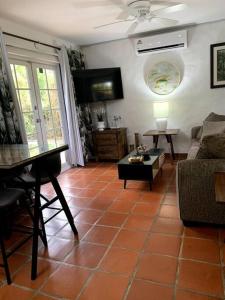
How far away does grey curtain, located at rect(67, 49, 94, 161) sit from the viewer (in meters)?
4.43

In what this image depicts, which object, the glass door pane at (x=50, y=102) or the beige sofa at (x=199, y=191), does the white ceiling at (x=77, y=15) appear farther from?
the beige sofa at (x=199, y=191)

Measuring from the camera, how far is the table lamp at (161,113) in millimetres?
4245

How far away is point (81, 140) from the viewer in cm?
455

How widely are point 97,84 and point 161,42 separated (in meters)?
1.40

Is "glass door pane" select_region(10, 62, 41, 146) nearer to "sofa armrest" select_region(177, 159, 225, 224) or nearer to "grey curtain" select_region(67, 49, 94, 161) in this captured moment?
"grey curtain" select_region(67, 49, 94, 161)

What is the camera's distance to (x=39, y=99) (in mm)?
3838

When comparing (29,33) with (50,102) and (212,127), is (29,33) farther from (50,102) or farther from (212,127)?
(212,127)

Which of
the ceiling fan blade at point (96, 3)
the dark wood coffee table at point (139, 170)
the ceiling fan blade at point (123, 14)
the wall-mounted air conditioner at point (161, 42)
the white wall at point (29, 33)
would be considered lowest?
the dark wood coffee table at point (139, 170)

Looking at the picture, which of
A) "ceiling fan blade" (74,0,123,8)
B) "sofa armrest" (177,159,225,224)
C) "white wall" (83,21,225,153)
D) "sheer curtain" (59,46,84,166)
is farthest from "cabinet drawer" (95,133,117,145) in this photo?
"sofa armrest" (177,159,225,224)

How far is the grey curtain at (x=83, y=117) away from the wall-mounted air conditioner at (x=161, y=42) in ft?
3.83

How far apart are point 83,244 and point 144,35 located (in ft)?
12.7

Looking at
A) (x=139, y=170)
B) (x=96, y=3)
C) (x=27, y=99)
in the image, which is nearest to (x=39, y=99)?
(x=27, y=99)

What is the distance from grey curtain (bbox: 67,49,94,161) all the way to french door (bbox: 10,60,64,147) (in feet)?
1.21

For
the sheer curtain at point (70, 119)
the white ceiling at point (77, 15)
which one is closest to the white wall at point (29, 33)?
the white ceiling at point (77, 15)
